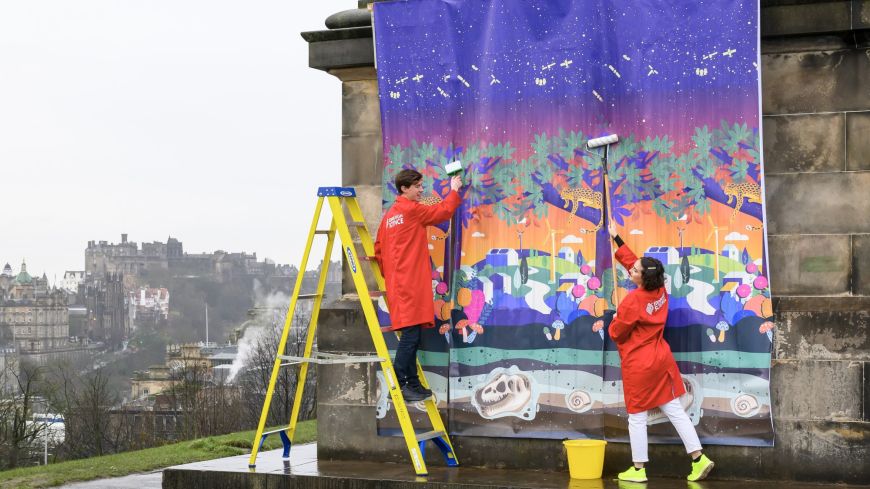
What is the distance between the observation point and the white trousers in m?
7.70

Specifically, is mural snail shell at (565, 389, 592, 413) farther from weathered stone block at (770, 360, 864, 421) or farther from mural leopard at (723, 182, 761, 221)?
mural leopard at (723, 182, 761, 221)

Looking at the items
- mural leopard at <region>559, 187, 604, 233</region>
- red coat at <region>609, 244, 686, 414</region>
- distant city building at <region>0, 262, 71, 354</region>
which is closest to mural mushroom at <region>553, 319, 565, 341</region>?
red coat at <region>609, 244, 686, 414</region>

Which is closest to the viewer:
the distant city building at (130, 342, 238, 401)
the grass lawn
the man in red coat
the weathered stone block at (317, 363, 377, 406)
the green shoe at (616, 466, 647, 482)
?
the green shoe at (616, 466, 647, 482)

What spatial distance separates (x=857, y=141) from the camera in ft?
25.5

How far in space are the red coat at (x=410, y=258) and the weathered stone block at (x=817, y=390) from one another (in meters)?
2.49

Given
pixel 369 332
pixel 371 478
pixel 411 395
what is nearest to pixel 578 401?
pixel 411 395

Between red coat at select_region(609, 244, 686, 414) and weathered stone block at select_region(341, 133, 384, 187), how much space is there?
2314 millimetres

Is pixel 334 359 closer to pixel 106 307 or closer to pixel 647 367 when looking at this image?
pixel 647 367

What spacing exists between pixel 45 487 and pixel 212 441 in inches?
185

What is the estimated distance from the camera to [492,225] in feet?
27.9

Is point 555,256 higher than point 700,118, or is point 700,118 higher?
point 700,118

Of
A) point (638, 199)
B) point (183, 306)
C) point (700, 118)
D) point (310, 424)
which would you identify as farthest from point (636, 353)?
point (183, 306)

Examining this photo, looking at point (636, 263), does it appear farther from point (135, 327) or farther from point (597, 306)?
point (135, 327)

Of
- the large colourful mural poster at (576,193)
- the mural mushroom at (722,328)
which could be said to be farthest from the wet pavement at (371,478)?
the mural mushroom at (722,328)
